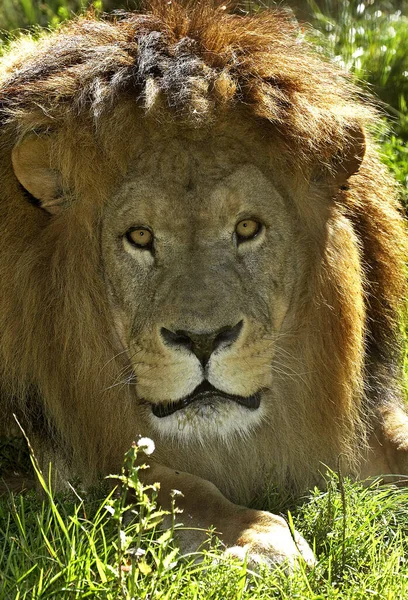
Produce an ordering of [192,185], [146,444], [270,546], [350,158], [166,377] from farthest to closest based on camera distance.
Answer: [350,158], [192,185], [166,377], [270,546], [146,444]

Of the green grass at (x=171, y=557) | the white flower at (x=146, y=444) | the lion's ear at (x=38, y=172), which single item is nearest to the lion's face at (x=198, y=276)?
the lion's ear at (x=38, y=172)

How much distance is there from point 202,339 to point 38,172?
92 centimetres

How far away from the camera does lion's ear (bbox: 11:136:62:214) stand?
12.7 ft

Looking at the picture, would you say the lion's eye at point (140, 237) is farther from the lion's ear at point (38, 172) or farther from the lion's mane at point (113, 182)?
the lion's ear at point (38, 172)

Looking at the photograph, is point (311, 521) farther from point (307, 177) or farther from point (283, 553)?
point (307, 177)

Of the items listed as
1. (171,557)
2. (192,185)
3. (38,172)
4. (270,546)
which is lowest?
(270,546)

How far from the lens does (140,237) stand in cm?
391

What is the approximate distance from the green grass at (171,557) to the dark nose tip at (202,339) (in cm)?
44

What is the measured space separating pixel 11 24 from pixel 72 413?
489cm

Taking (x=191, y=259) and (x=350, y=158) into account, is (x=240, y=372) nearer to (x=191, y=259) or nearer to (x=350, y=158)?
(x=191, y=259)

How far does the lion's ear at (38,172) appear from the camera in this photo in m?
3.87

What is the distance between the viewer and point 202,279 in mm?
3738

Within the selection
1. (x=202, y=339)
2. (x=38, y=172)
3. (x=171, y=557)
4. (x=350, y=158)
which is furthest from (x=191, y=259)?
(x=171, y=557)

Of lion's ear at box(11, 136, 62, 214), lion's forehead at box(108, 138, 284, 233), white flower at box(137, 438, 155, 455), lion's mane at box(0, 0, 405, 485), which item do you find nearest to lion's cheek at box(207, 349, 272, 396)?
lion's mane at box(0, 0, 405, 485)
